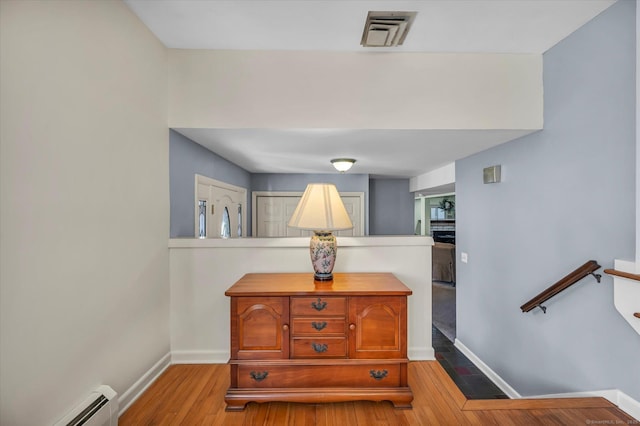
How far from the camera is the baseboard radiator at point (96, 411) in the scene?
1206mm

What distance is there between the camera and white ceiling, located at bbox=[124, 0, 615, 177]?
1641 mm

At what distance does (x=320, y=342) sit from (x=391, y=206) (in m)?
4.86

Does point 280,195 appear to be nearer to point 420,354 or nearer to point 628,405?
point 420,354

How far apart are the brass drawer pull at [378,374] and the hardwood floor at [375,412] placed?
0.53 ft

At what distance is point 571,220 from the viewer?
2023mm

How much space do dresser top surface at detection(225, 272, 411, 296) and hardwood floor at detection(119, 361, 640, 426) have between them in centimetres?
64

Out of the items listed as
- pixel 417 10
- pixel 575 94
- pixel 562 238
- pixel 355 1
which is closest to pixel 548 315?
pixel 562 238

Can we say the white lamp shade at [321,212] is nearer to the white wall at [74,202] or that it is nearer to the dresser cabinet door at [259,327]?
the dresser cabinet door at [259,327]

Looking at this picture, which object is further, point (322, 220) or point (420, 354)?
point (420, 354)

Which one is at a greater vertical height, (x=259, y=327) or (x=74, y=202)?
(x=74, y=202)

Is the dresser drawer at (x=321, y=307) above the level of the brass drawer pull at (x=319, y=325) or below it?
above

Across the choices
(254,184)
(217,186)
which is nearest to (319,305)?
(217,186)

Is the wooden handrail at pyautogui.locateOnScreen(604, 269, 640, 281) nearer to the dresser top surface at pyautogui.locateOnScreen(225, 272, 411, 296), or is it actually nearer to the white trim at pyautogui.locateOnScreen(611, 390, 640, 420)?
the white trim at pyautogui.locateOnScreen(611, 390, 640, 420)

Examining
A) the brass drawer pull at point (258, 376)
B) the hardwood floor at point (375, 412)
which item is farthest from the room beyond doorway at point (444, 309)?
the brass drawer pull at point (258, 376)
